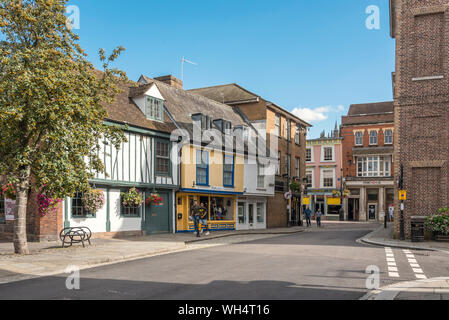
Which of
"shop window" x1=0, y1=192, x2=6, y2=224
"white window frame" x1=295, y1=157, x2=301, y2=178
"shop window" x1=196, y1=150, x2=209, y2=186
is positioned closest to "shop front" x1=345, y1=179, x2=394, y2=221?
"white window frame" x1=295, y1=157, x2=301, y2=178

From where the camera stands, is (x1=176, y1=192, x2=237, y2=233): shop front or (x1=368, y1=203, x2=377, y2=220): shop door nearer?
(x1=176, y1=192, x2=237, y2=233): shop front

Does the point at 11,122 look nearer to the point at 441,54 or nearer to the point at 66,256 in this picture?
the point at 66,256

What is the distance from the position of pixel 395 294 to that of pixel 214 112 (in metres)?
25.0

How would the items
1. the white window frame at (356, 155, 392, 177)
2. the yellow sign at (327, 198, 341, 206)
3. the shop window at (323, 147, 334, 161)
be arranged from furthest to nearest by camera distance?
the shop window at (323, 147, 334, 161)
the yellow sign at (327, 198, 341, 206)
the white window frame at (356, 155, 392, 177)

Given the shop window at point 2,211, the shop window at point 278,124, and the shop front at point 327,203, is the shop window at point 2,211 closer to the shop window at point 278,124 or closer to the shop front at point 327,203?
the shop window at point 278,124

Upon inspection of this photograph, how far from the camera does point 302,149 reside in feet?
136

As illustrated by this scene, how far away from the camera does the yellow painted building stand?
972 inches

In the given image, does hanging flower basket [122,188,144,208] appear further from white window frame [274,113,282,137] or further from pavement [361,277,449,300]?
white window frame [274,113,282,137]

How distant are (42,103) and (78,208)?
23.9 ft

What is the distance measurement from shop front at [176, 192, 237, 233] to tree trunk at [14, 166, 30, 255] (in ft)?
36.4

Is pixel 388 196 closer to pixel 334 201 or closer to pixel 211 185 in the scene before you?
pixel 334 201

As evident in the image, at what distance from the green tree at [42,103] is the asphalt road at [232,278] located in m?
3.94

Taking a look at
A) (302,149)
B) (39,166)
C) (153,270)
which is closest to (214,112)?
(302,149)

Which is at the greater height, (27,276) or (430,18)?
(430,18)
